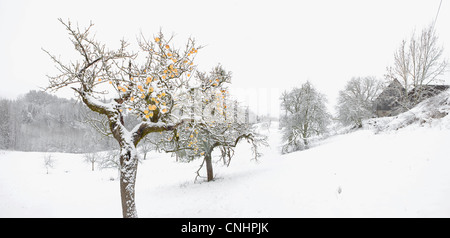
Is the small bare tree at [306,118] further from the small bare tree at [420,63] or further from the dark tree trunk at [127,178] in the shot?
the dark tree trunk at [127,178]

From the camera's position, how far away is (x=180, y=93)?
4535 mm

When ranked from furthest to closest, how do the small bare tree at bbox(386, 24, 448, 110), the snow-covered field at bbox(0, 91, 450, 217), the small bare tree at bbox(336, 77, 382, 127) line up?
1. the small bare tree at bbox(336, 77, 382, 127)
2. the small bare tree at bbox(386, 24, 448, 110)
3. the snow-covered field at bbox(0, 91, 450, 217)

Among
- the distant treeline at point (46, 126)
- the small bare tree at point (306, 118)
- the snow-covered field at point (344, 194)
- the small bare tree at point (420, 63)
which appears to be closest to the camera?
the snow-covered field at point (344, 194)

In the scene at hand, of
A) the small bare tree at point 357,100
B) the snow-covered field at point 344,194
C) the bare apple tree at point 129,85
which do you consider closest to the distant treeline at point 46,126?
the snow-covered field at point 344,194

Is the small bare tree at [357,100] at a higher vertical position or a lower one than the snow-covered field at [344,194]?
higher

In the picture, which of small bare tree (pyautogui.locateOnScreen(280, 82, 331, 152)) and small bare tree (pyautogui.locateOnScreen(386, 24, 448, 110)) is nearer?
small bare tree (pyautogui.locateOnScreen(386, 24, 448, 110))

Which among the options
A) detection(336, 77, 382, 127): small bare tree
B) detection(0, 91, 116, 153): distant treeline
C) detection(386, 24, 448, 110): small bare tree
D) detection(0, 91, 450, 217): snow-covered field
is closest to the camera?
detection(0, 91, 450, 217): snow-covered field

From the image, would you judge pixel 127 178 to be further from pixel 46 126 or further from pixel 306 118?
pixel 46 126

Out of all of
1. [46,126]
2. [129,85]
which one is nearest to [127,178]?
[129,85]

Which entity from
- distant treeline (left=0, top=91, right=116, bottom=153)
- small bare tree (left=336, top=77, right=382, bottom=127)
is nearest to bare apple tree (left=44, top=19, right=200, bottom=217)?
small bare tree (left=336, top=77, right=382, bottom=127)

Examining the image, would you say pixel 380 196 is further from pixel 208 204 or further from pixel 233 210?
pixel 208 204

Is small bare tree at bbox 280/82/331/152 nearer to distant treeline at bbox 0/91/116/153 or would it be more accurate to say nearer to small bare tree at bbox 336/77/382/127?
small bare tree at bbox 336/77/382/127
